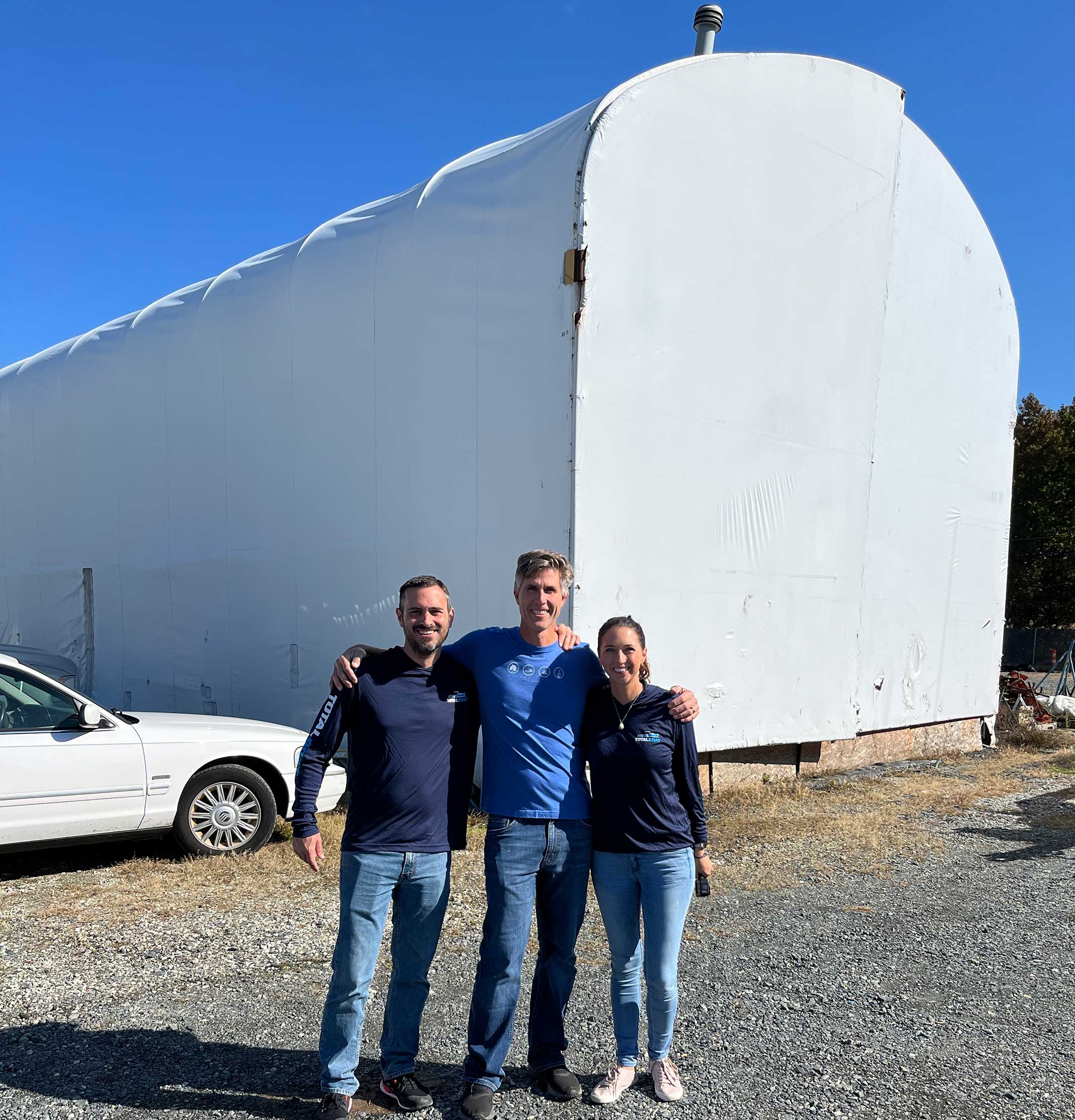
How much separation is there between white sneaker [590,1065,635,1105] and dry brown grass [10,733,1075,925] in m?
2.06

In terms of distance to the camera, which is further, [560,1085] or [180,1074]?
[180,1074]

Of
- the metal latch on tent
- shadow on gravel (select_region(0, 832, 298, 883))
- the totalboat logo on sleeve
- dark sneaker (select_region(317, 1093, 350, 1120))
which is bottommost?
shadow on gravel (select_region(0, 832, 298, 883))

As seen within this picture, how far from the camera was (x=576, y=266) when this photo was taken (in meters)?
7.41

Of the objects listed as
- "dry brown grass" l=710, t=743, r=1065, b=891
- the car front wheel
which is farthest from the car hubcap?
"dry brown grass" l=710, t=743, r=1065, b=891

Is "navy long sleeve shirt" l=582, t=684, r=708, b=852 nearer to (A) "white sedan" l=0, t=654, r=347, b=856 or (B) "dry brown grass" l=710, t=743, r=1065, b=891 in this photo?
(A) "white sedan" l=0, t=654, r=347, b=856

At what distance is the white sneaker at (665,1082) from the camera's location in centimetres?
328

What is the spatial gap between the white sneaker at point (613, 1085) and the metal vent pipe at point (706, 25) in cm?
939

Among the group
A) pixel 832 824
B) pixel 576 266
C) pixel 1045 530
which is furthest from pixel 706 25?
pixel 1045 530

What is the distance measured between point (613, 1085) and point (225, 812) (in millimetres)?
3837

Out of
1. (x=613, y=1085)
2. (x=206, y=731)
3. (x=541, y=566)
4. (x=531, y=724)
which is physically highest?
(x=541, y=566)

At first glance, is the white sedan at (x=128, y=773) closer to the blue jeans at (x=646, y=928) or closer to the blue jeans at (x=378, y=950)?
the blue jeans at (x=378, y=950)

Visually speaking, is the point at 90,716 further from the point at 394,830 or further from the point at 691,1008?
the point at 691,1008

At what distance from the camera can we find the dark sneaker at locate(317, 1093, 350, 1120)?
304 centimetres

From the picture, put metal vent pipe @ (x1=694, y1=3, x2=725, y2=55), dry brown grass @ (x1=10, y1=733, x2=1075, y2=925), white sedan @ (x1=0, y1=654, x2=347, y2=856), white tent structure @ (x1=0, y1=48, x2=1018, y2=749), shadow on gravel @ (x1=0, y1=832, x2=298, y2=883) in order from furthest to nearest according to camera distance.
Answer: metal vent pipe @ (x1=694, y1=3, x2=725, y2=55), white tent structure @ (x1=0, y1=48, x2=1018, y2=749), shadow on gravel @ (x1=0, y1=832, x2=298, y2=883), white sedan @ (x1=0, y1=654, x2=347, y2=856), dry brown grass @ (x1=10, y1=733, x2=1075, y2=925)
